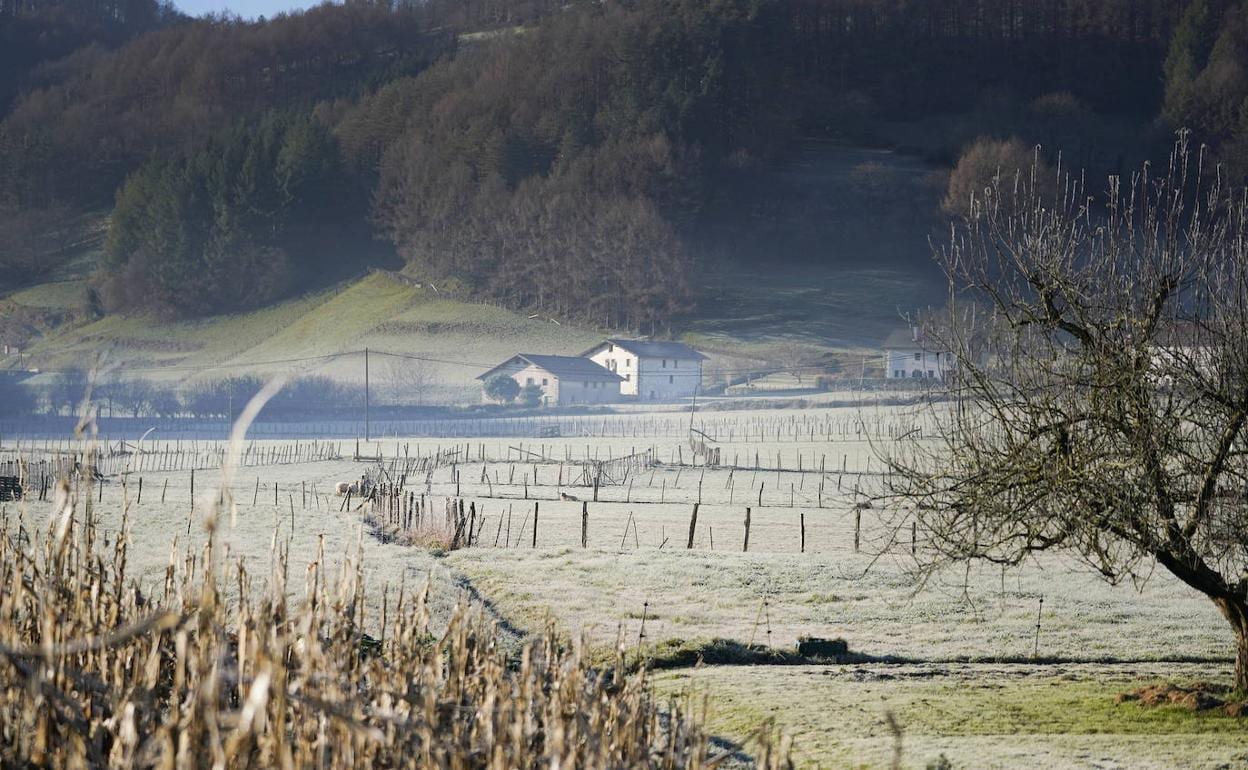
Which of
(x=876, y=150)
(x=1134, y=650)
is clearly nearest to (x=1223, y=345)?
(x=1134, y=650)

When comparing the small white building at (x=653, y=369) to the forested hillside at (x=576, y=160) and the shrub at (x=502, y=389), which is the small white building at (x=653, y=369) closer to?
the shrub at (x=502, y=389)

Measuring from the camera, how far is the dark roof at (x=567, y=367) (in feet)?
338

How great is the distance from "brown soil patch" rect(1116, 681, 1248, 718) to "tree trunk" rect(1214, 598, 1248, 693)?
9.3 inches

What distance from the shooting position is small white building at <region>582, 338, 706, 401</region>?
106812 millimetres

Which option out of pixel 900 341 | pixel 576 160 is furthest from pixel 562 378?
pixel 576 160

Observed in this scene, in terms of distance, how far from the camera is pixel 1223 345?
14750mm

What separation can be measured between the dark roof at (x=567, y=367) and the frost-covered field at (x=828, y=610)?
57415 millimetres


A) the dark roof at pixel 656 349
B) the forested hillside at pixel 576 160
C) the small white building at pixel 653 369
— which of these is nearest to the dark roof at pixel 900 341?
the dark roof at pixel 656 349

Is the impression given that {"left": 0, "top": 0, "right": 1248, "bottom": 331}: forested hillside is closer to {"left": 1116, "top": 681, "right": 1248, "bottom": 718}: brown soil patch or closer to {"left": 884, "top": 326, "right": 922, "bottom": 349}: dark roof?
{"left": 884, "top": 326, "right": 922, "bottom": 349}: dark roof

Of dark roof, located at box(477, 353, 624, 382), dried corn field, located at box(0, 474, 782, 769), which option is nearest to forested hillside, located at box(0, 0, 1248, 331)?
dark roof, located at box(477, 353, 624, 382)

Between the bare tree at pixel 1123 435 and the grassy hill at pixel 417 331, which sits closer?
the bare tree at pixel 1123 435

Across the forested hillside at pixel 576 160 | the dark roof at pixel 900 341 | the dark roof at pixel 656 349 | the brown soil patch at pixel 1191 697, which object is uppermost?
the forested hillside at pixel 576 160

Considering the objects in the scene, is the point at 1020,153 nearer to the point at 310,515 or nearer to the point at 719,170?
the point at 719,170

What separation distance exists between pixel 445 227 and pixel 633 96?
111 feet
